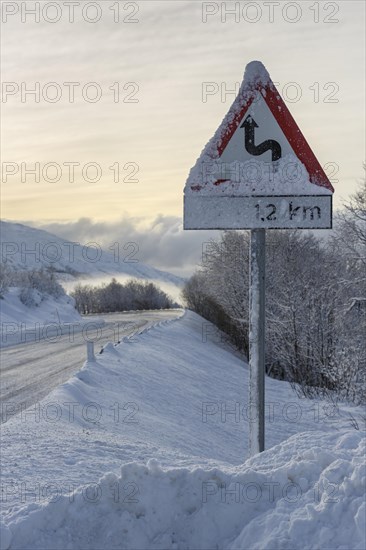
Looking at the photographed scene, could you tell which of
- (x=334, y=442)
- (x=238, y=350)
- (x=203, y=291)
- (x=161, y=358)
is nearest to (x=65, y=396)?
(x=334, y=442)

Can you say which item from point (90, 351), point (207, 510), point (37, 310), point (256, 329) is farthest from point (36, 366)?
point (37, 310)

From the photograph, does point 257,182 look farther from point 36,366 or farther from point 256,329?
point 36,366

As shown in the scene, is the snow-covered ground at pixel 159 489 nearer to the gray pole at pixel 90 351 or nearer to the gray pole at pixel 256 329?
the gray pole at pixel 256 329

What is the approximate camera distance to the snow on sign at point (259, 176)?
3.99m

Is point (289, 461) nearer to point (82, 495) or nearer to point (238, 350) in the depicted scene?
point (82, 495)

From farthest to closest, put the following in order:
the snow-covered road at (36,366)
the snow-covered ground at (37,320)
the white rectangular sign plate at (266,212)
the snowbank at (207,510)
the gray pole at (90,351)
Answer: the snow-covered ground at (37,320) < the gray pole at (90,351) < the snow-covered road at (36,366) < the white rectangular sign plate at (266,212) < the snowbank at (207,510)

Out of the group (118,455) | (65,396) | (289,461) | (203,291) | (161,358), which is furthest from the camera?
(203,291)

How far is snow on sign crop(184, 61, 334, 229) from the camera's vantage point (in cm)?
399

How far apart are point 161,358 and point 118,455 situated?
12891mm

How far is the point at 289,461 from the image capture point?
3980 millimetres

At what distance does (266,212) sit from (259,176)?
0.76 feet

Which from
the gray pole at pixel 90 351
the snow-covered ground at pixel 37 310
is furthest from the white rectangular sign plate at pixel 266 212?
the snow-covered ground at pixel 37 310

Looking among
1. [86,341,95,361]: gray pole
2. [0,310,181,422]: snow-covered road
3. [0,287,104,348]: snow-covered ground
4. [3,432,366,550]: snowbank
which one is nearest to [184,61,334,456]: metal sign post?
[3,432,366,550]: snowbank

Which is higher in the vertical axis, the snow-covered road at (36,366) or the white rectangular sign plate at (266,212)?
the white rectangular sign plate at (266,212)
